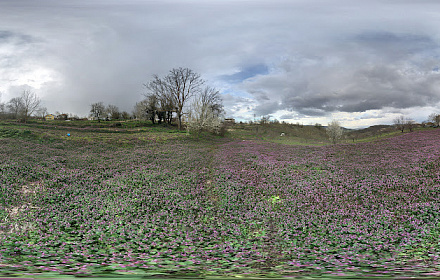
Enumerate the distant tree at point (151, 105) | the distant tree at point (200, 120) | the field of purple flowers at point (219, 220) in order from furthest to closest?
1. the distant tree at point (151, 105)
2. the distant tree at point (200, 120)
3. the field of purple flowers at point (219, 220)

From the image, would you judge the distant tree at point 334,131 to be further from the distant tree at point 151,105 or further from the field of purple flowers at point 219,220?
the distant tree at point 151,105

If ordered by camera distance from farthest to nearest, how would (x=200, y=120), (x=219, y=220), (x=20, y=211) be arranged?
(x=200, y=120) < (x=20, y=211) < (x=219, y=220)

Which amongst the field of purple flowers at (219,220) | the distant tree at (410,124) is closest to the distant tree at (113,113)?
the field of purple flowers at (219,220)

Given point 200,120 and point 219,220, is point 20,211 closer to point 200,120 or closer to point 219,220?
point 219,220

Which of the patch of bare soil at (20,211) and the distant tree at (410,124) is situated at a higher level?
the distant tree at (410,124)

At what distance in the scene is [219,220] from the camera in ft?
20.8

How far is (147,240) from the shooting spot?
4.98 metres

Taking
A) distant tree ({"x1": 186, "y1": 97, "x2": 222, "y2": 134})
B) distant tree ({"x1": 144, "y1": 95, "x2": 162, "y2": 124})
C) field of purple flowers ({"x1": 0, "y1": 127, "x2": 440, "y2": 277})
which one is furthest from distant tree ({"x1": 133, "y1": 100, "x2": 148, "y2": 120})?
field of purple flowers ({"x1": 0, "y1": 127, "x2": 440, "y2": 277})

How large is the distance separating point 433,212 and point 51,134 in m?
24.6

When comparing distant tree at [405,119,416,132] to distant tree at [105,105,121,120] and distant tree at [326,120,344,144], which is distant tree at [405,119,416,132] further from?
distant tree at [105,105,121,120]

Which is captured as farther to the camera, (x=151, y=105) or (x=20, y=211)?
(x=151, y=105)

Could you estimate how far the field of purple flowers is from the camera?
3.92 m

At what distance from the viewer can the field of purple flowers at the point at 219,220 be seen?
12.9 feet

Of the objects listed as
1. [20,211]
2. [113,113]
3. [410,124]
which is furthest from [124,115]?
[410,124]
